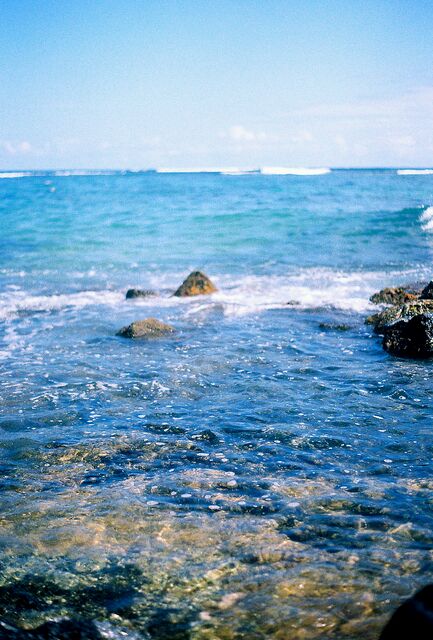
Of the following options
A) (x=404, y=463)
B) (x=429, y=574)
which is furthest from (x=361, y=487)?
(x=429, y=574)

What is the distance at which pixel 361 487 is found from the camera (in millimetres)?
4852

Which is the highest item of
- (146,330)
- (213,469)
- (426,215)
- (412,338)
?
(426,215)

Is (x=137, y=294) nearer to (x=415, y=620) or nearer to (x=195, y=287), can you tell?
(x=195, y=287)

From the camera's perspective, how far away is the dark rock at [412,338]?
873 centimetres

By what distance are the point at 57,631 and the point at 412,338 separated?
7.37 meters

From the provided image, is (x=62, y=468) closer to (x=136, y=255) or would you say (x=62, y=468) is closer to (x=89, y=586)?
(x=89, y=586)

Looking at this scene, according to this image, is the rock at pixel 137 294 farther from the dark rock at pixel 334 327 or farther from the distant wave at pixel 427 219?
the distant wave at pixel 427 219

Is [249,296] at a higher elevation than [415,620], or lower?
higher

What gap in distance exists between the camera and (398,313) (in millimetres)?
10258

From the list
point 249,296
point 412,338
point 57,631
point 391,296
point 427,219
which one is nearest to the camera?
point 57,631

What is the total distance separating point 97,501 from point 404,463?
9.69ft

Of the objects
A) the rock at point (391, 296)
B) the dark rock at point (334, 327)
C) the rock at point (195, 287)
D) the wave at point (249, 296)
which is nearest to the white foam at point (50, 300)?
→ the wave at point (249, 296)

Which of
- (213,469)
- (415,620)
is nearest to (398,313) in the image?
(213,469)

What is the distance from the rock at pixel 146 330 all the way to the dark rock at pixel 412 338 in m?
4.21
